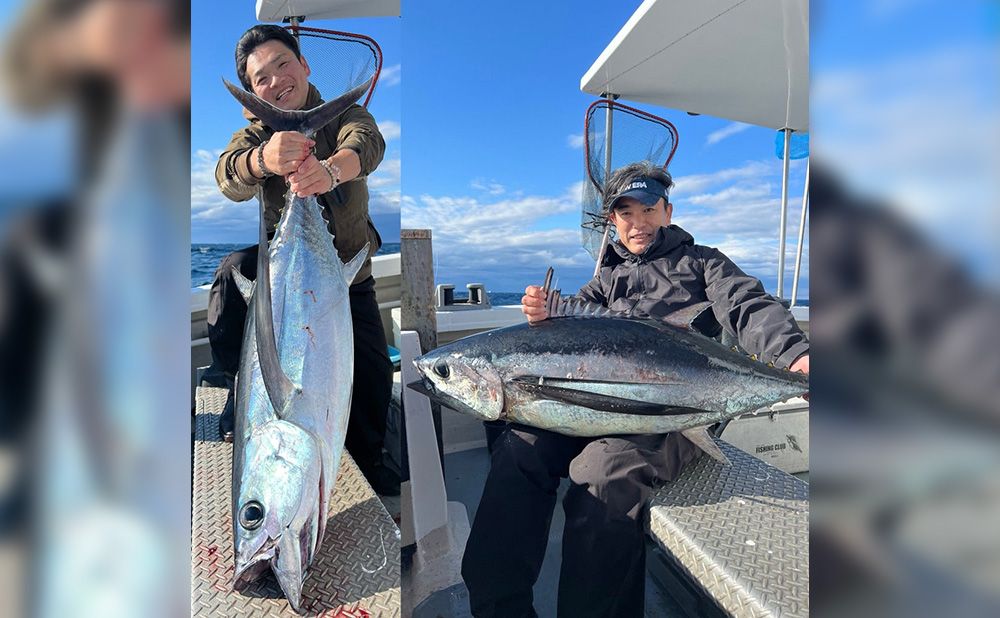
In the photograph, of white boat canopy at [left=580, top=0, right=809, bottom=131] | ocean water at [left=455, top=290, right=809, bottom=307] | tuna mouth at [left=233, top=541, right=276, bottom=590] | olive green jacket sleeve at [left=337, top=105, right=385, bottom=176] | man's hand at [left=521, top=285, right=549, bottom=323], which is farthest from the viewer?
ocean water at [left=455, top=290, right=809, bottom=307]

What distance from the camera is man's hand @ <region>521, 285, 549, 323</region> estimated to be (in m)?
1.89

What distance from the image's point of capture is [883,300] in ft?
1.19

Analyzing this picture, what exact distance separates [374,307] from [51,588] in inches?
59.5

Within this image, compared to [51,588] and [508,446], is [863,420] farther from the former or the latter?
[508,446]

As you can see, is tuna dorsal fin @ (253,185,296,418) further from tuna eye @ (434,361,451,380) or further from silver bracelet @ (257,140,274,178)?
tuna eye @ (434,361,451,380)

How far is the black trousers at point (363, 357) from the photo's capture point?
1.80 metres

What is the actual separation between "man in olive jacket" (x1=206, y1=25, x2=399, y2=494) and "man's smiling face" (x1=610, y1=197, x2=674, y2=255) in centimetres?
120

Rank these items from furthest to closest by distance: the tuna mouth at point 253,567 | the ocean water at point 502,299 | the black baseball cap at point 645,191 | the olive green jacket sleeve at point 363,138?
1. the ocean water at point 502,299
2. the black baseball cap at point 645,191
3. the olive green jacket sleeve at point 363,138
4. the tuna mouth at point 253,567

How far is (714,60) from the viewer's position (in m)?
2.95

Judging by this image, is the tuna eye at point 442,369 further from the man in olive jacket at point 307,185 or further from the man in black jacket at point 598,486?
the man in black jacket at point 598,486

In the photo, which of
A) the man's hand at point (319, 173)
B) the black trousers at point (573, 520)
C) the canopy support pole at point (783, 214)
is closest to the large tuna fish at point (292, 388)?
the man's hand at point (319, 173)

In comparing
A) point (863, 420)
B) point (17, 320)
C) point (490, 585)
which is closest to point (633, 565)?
point (490, 585)

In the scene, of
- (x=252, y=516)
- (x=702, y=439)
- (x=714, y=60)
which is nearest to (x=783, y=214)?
(x=714, y=60)

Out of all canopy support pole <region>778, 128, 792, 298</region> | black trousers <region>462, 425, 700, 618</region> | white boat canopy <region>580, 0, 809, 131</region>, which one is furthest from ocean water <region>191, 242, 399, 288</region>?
canopy support pole <region>778, 128, 792, 298</region>
